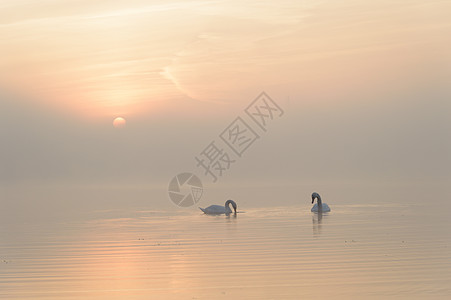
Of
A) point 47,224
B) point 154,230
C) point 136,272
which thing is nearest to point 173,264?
point 136,272

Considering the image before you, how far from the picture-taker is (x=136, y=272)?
66.8ft

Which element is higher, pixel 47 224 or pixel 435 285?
pixel 47 224

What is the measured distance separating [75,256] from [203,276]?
650 centimetres

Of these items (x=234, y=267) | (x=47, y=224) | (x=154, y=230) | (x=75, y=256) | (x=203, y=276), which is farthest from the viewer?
(x=47, y=224)

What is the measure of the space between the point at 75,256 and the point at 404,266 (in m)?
10.6

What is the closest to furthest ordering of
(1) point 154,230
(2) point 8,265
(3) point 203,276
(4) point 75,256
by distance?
(3) point 203,276 < (2) point 8,265 < (4) point 75,256 < (1) point 154,230

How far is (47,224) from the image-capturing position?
38312mm

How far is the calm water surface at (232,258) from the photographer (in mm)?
17422

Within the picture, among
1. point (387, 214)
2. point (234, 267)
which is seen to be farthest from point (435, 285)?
point (387, 214)

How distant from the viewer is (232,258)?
74.7 feet

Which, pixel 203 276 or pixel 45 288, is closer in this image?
pixel 45 288

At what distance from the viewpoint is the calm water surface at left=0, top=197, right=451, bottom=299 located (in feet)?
57.2

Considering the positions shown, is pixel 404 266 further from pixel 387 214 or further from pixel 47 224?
pixel 47 224

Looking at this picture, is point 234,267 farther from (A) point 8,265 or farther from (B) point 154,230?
(B) point 154,230
